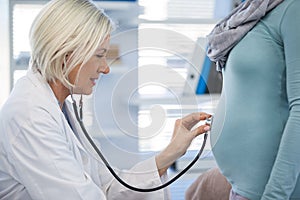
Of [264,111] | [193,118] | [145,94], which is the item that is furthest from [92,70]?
[264,111]

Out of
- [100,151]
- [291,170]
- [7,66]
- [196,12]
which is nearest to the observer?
[291,170]

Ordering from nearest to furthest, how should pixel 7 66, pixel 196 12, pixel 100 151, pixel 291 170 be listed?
pixel 291 170
pixel 100 151
pixel 7 66
pixel 196 12

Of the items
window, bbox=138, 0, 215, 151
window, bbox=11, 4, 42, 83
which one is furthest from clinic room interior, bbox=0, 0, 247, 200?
window, bbox=11, 4, 42, 83

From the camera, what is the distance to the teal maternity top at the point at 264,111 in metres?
1.03

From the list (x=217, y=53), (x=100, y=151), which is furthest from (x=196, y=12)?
(x=100, y=151)

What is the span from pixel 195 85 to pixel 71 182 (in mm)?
387

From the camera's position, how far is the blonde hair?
1.13 m

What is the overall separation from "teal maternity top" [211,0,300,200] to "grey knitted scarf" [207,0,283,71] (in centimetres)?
2

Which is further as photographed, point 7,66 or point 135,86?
point 7,66

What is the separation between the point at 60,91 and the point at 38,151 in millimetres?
253

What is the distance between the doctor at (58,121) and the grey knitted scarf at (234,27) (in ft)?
0.60

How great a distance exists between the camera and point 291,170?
1031mm

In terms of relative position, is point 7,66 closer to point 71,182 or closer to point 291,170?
point 71,182

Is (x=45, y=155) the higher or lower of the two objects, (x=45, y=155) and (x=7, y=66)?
the higher
